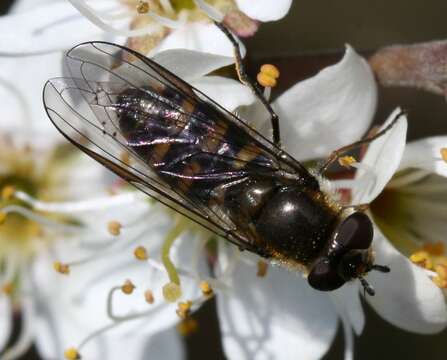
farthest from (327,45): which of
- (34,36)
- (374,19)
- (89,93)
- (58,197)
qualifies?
(89,93)

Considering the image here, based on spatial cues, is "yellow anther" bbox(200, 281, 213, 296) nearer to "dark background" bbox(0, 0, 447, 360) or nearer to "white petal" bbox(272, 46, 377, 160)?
"white petal" bbox(272, 46, 377, 160)

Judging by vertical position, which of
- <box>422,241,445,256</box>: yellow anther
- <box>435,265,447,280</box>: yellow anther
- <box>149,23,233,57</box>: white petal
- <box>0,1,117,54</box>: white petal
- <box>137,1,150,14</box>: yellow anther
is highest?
<box>137,1,150,14</box>: yellow anther

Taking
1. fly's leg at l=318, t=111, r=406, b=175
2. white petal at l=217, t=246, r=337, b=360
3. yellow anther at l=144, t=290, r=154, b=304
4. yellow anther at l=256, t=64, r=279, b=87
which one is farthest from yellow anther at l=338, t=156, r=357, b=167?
yellow anther at l=144, t=290, r=154, b=304

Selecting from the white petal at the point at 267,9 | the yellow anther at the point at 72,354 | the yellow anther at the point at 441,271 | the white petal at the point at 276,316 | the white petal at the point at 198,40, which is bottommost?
the yellow anther at the point at 72,354

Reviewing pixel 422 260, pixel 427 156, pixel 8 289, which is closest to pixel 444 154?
pixel 427 156

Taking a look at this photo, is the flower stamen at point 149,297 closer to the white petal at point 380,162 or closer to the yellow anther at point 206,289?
the yellow anther at point 206,289

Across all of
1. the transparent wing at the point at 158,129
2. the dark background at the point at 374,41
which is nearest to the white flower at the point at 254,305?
the transparent wing at the point at 158,129
